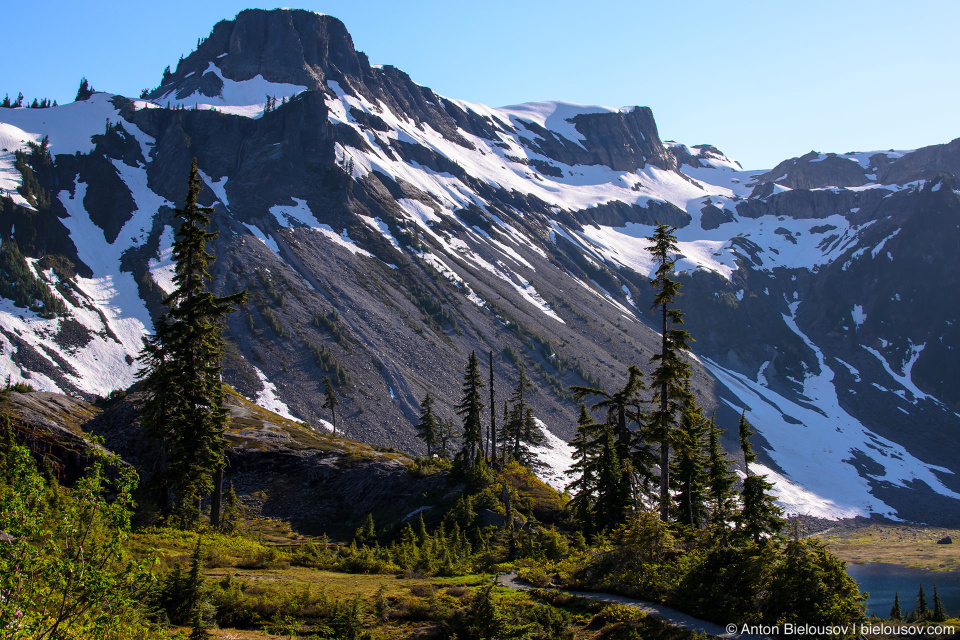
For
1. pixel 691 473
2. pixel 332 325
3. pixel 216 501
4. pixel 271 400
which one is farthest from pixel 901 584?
pixel 332 325

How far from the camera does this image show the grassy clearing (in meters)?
87.5

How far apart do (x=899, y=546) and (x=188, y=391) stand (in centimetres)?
11769

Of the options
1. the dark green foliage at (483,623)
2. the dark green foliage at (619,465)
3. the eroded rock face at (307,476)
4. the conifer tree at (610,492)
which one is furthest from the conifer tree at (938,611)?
the eroded rock face at (307,476)

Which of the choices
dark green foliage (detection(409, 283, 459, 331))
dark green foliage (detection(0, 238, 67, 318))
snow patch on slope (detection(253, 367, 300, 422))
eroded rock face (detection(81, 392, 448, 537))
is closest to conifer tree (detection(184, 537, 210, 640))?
eroded rock face (detection(81, 392, 448, 537))

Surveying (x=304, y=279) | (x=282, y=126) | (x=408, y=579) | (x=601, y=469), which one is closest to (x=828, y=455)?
(x=304, y=279)

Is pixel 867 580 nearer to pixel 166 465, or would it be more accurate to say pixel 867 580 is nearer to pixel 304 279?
pixel 166 465

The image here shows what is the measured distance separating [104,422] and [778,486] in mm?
124690

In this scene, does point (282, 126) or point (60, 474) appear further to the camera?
point (282, 126)

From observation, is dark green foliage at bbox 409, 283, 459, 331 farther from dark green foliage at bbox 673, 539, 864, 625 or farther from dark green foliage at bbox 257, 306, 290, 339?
dark green foliage at bbox 673, 539, 864, 625

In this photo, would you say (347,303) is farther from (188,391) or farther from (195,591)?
(195,591)

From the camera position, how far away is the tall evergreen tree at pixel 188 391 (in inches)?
925

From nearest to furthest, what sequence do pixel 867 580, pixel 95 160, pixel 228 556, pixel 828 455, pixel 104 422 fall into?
pixel 228 556
pixel 104 422
pixel 867 580
pixel 828 455
pixel 95 160

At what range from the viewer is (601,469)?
29.1 m

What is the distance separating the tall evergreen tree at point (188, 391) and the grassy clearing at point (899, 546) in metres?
78.5
